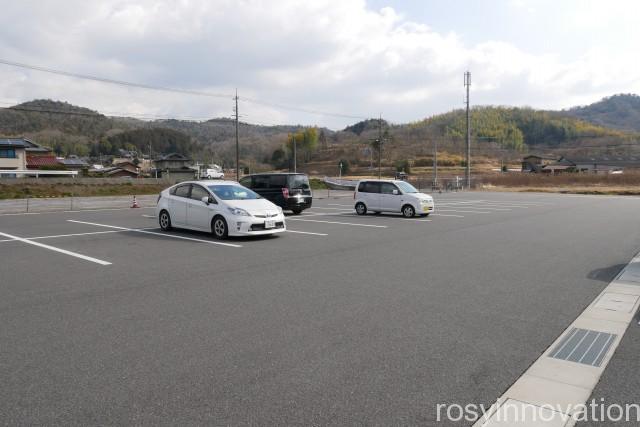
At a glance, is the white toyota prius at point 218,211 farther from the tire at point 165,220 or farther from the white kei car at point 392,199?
the white kei car at point 392,199

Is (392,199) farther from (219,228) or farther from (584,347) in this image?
(584,347)

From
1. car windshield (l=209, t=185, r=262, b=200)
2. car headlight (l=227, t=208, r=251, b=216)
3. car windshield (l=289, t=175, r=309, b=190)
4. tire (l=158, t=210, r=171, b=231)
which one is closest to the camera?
car headlight (l=227, t=208, r=251, b=216)

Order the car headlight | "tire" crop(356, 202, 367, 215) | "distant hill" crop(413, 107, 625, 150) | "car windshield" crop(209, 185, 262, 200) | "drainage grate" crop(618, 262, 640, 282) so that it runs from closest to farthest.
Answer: "drainage grate" crop(618, 262, 640, 282) < the car headlight < "car windshield" crop(209, 185, 262, 200) < "tire" crop(356, 202, 367, 215) < "distant hill" crop(413, 107, 625, 150)

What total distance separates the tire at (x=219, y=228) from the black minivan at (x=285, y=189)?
671 centimetres

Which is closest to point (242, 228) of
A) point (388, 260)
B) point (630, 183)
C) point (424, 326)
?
point (388, 260)

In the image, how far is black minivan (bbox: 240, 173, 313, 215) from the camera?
717 inches

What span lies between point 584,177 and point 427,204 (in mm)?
51874

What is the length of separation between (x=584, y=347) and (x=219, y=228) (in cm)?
867

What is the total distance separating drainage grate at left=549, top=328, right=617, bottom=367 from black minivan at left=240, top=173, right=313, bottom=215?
13929 millimetres

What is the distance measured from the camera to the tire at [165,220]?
12988mm

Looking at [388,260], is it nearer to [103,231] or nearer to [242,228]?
[242,228]

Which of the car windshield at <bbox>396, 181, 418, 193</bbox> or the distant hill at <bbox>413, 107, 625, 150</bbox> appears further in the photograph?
the distant hill at <bbox>413, 107, 625, 150</bbox>

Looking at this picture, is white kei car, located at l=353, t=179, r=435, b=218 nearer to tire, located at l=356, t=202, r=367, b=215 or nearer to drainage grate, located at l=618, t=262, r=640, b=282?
tire, located at l=356, t=202, r=367, b=215

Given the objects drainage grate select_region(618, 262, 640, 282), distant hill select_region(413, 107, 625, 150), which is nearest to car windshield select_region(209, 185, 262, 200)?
drainage grate select_region(618, 262, 640, 282)
